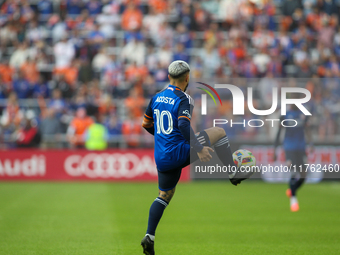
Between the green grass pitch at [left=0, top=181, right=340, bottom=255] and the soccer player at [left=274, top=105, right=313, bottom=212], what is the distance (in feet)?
1.83

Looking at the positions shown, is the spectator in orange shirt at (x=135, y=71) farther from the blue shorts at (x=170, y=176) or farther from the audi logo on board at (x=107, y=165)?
the blue shorts at (x=170, y=176)

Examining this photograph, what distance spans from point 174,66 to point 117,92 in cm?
1333

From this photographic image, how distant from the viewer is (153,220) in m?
6.00

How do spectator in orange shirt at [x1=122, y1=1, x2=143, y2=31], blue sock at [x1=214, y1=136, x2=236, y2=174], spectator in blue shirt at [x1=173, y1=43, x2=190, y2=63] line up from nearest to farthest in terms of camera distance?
blue sock at [x1=214, y1=136, x2=236, y2=174] < spectator in blue shirt at [x1=173, y1=43, x2=190, y2=63] < spectator in orange shirt at [x1=122, y1=1, x2=143, y2=31]

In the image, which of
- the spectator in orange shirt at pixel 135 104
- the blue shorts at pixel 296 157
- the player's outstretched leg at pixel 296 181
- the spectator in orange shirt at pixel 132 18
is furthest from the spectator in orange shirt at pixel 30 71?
the player's outstretched leg at pixel 296 181

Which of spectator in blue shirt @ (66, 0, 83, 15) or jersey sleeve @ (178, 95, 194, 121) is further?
spectator in blue shirt @ (66, 0, 83, 15)

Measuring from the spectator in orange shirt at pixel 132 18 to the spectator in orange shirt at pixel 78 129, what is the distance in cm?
535

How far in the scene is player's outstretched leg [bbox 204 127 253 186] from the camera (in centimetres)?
600

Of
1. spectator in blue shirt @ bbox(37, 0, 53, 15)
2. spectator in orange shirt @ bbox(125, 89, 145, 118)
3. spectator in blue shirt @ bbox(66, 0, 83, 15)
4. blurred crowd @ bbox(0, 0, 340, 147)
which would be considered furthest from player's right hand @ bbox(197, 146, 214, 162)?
spectator in blue shirt @ bbox(37, 0, 53, 15)

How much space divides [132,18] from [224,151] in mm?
16304

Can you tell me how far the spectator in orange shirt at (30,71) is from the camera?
19219 mm

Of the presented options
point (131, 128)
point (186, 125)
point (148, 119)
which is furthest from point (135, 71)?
point (186, 125)

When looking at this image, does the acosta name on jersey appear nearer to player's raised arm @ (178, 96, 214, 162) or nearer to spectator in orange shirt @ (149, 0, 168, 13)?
player's raised arm @ (178, 96, 214, 162)

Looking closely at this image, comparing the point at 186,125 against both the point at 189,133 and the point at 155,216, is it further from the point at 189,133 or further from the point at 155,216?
the point at 155,216
